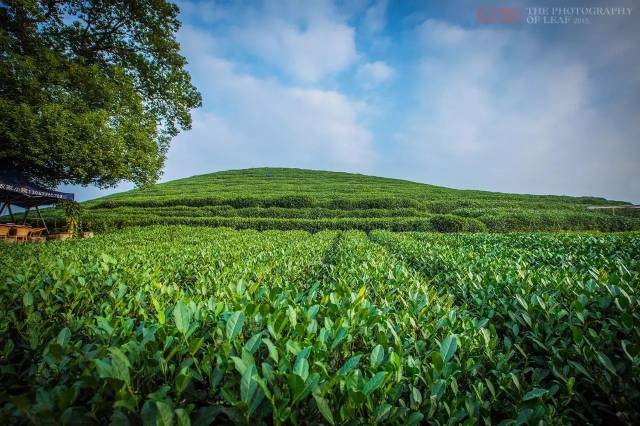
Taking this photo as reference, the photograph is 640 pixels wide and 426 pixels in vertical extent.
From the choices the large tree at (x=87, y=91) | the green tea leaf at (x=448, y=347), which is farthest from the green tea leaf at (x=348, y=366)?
the large tree at (x=87, y=91)

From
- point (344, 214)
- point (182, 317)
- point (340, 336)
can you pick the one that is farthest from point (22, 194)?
point (344, 214)

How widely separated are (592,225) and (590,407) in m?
31.3

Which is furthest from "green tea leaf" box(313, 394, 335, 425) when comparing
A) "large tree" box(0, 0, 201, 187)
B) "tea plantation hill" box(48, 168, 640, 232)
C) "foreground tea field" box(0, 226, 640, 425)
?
"tea plantation hill" box(48, 168, 640, 232)

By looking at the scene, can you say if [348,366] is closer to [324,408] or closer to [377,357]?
[377,357]

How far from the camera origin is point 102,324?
163cm

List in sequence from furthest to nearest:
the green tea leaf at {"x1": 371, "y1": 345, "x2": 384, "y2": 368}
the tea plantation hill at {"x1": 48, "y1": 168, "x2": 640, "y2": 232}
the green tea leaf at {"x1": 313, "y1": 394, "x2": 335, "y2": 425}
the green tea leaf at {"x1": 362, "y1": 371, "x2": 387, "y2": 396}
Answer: the tea plantation hill at {"x1": 48, "y1": 168, "x2": 640, "y2": 232} → the green tea leaf at {"x1": 371, "y1": 345, "x2": 384, "y2": 368} → the green tea leaf at {"x1": 362, "y1": 371, "x2": 387, "y2": 396} → the green tea leaf at {"x1": 313, "y1": 394, "x2": 335, "y2": 425}

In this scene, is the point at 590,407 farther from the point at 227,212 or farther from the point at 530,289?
the point at 227,212

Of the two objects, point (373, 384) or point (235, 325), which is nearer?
point (373, 384)

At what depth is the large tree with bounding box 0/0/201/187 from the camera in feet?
42.0

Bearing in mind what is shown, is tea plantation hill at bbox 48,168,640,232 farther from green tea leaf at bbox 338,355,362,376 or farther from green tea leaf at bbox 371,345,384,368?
green tea leaf at bbox 338,355,362,376

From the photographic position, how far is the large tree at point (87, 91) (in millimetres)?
12789

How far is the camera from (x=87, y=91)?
1491 cm

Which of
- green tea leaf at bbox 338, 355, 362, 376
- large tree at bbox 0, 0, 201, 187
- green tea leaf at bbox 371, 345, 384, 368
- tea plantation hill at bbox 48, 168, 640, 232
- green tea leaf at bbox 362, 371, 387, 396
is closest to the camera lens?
green tea leaf at bbox 362, 371, 387, 396

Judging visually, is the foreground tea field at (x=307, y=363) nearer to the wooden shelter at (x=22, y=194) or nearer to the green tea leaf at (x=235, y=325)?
the green tea leaf at (x=235, y=325)
